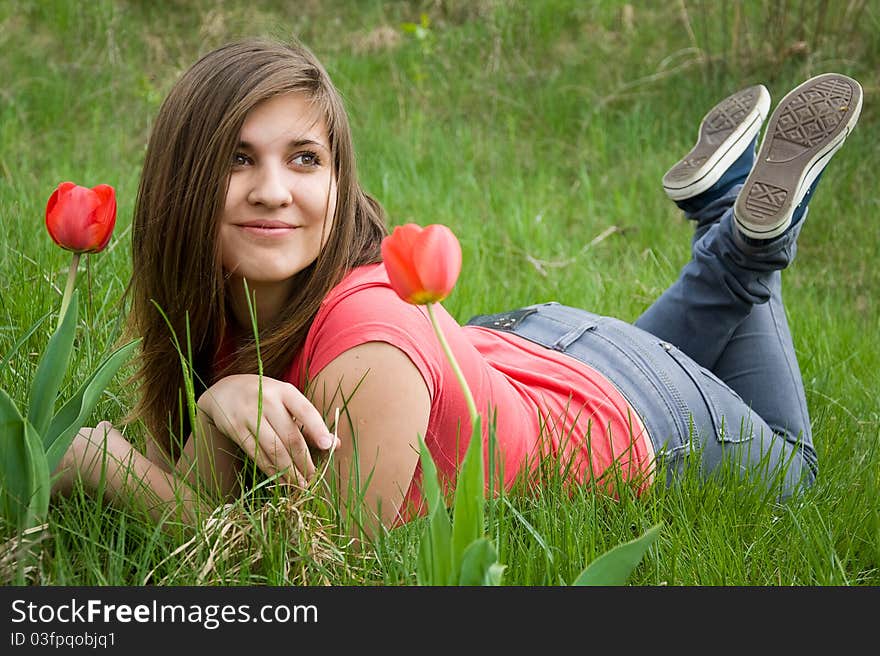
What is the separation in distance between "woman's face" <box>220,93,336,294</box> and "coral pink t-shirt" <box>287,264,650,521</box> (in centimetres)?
10

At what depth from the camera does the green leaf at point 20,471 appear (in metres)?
1.18

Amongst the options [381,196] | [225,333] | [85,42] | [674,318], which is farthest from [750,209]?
[85,42]

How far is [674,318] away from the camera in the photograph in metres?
2.30

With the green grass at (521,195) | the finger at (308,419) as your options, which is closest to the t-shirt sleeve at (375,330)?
the finger at (308,419)

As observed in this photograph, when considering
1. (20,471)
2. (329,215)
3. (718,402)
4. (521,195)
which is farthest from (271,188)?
(521,195)

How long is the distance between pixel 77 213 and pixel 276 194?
0.92 feet

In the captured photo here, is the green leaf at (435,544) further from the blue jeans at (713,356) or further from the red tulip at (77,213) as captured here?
the blue jeans at (713,356)

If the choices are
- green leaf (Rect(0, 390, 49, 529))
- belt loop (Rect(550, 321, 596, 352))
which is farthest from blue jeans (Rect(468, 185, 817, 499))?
green leaf (Rect(0, 390, 49, 529))

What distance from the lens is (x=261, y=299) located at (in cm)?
167

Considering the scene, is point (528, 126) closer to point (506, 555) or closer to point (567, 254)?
point (567, 254)

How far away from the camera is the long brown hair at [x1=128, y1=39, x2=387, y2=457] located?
60.4 inches

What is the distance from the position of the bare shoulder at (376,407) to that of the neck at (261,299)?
0.26 meters
